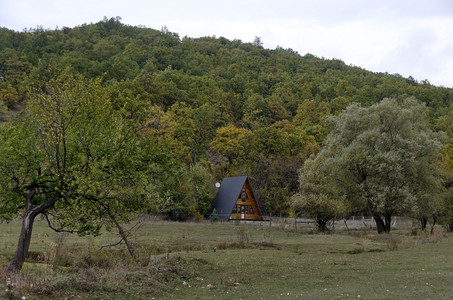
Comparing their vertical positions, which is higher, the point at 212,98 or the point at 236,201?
the point at 212,98

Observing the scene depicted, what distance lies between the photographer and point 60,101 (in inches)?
741

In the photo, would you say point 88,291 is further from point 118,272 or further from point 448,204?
point 448,204

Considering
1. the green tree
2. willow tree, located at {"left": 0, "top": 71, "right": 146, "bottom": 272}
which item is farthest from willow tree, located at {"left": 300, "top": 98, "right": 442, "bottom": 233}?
the green tree

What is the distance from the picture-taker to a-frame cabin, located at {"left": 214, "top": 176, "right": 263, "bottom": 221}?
67875 millimetres

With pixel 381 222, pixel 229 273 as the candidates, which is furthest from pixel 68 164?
pixel 381 222

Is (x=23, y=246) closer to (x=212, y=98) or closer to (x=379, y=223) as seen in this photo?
(x=379, y=223)

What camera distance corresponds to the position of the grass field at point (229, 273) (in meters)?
14.7

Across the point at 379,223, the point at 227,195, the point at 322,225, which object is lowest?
the point at 322,225

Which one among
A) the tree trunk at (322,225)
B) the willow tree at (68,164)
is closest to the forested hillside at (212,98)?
the willow tree at (68,164)

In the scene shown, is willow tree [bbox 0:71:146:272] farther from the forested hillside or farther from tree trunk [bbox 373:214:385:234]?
tree trunk [bbox 373:214:385:234]

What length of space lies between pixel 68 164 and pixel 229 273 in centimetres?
788

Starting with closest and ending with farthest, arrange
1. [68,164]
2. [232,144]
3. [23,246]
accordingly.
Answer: [23,246], [68,164], [232,144]

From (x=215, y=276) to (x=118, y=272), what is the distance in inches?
176

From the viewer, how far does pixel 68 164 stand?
60.8 feet
